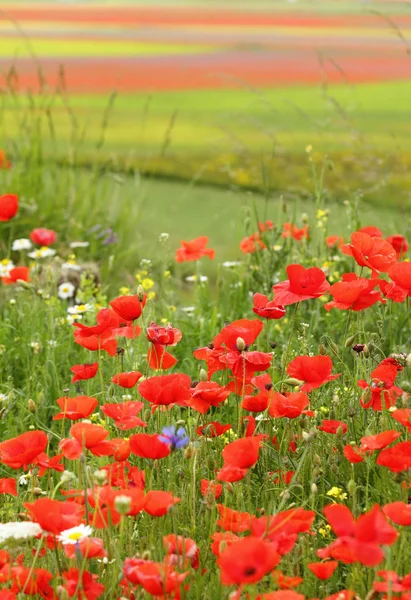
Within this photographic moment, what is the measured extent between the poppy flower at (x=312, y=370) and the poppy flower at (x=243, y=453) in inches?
12.6

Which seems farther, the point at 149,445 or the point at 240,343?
the point at 240,343

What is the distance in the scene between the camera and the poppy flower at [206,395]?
5.67 ft

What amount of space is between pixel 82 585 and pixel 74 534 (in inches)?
2.9

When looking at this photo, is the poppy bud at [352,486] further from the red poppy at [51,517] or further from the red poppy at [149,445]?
the red poppy at [51,517]

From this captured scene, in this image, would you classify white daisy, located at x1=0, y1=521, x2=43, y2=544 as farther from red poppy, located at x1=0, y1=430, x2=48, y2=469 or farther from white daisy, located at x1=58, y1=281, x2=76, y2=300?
white daisy, located at x1=58, y1=281, x2=76, y2=300

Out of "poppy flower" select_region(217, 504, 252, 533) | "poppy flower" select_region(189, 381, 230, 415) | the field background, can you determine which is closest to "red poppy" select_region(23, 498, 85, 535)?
"poppy flower" select_region(217, 504, 252, 533)

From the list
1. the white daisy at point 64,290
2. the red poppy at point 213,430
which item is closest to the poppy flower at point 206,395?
the red poppy at point 213,430

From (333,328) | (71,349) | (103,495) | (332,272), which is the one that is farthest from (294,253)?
(103,495)

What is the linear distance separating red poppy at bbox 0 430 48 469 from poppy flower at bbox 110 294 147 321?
37 centimetres

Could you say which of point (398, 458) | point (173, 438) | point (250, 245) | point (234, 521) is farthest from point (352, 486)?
point (250, 245)

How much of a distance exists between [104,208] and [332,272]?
6.43ft

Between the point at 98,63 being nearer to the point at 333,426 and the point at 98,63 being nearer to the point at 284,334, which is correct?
the point at 284,334

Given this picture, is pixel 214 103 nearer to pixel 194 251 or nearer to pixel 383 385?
pixel 194 251

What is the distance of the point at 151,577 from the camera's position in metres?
1.28
